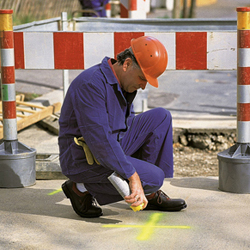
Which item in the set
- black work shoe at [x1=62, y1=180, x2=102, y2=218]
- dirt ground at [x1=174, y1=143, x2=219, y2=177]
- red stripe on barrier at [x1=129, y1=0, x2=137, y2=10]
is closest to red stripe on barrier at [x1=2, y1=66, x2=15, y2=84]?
black work shoe at [x1=62, y1=180, x2=102, y2=218]

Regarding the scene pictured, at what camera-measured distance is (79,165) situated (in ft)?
9.81

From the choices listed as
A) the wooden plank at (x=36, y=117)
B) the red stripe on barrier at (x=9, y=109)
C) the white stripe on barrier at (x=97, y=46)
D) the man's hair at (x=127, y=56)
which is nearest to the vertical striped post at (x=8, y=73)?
the red stripe on barrier at (x=9, y=109)

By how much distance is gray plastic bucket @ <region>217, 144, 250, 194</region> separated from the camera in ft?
11.4

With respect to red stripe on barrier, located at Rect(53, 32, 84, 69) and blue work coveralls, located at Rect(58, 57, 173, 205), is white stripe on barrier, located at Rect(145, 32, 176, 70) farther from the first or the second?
blue work coveralls, located at Rect(58, 57, 173, 205)

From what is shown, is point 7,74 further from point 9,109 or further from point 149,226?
point 149,226

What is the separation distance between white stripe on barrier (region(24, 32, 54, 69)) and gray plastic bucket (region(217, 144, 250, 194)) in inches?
61.0

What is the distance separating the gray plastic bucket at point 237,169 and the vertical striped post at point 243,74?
9cm

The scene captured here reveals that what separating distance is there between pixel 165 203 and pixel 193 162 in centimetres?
178

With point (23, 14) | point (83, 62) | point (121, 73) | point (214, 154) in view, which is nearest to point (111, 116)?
point (121, 73)

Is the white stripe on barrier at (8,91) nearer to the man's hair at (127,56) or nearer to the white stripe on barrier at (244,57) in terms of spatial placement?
the man's hair at (127,56)

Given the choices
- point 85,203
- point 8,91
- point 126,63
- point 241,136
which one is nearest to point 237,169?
point 241,136

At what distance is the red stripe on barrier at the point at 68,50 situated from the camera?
12.8ft

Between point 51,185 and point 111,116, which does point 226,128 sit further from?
point 111,116

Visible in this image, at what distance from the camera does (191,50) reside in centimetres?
384
